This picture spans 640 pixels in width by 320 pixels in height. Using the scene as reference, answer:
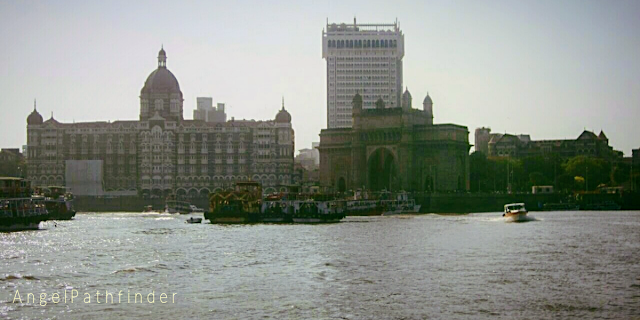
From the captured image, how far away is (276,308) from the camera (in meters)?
43.8

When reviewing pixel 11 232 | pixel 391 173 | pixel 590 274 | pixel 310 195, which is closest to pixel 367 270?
pixel 590 274

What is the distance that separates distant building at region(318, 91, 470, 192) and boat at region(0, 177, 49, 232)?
271 ft

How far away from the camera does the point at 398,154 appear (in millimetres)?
188000

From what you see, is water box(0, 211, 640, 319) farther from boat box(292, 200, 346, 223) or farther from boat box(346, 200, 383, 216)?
boat box(346, 200, 383, 216)

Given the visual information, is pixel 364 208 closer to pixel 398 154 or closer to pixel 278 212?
pixel 278 212

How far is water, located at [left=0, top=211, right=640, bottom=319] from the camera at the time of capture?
43375 mm

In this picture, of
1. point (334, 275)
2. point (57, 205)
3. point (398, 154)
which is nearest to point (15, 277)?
point (334, 275)

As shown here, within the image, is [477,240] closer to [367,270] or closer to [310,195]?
[367,270]

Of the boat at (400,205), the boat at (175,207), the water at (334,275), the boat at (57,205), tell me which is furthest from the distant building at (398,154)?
the water at (334,275)

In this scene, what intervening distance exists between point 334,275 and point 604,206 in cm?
12672

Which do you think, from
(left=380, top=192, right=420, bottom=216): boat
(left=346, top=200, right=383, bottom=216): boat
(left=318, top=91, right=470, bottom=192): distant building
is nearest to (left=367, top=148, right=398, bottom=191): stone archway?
(left=318, top=91, right=470, bottom=192): distant building

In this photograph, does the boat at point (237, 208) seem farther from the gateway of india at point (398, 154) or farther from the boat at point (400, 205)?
the gateway of india at point (398, 154)

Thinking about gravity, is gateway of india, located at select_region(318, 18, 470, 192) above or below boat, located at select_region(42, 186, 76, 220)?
above

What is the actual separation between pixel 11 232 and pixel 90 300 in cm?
6028
